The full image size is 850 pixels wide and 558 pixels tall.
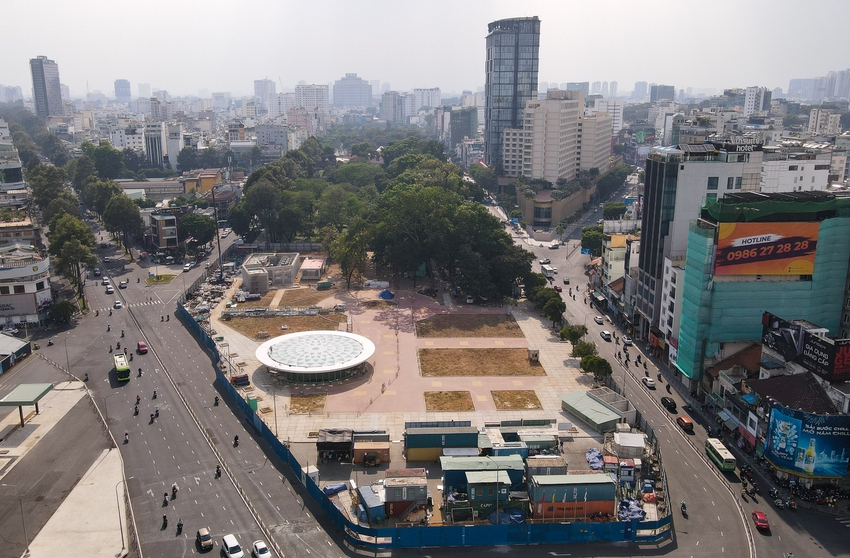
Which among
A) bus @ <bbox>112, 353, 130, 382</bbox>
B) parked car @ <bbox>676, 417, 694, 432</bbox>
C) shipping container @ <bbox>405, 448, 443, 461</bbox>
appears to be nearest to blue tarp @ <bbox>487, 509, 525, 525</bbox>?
shipping container @ <bbox>405, 448, 443, 461</bbox>

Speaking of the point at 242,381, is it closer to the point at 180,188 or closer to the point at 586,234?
the point at 586,234

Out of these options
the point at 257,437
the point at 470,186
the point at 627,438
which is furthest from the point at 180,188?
the point at 627,438

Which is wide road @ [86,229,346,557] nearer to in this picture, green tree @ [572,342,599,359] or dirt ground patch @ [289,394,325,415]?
dirt ground patch @ [289,394,325,415]

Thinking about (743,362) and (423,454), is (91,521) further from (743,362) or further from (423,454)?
(743,362)

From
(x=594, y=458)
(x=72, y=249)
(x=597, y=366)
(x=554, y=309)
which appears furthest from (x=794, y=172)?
(x=72, y=249)

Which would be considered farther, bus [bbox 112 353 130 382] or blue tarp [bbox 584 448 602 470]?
bus [bbox 112 353 130 382]
